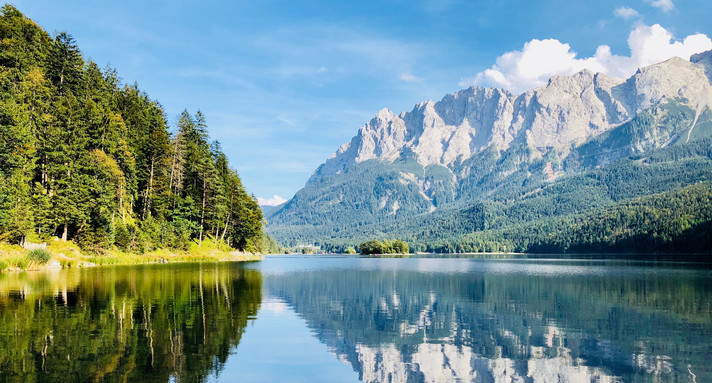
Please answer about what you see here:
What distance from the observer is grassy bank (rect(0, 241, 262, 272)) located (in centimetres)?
4894

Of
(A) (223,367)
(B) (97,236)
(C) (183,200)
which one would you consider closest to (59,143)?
(B) (97,236)

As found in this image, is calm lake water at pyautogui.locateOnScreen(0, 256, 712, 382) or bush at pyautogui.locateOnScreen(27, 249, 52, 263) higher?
bush at pyautogui.locateOnScreen(27, 249, 52, 263)

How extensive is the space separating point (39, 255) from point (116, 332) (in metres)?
39.1

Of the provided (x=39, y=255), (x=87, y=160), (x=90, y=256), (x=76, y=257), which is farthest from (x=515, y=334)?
(x=87, y=160)

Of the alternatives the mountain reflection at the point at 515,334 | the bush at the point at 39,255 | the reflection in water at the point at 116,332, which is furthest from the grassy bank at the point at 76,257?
the mountain reflection at the point at 515,334

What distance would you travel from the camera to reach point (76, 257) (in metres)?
58.8

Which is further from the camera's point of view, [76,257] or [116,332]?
[76,257]

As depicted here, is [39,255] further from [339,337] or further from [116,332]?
[339,337]

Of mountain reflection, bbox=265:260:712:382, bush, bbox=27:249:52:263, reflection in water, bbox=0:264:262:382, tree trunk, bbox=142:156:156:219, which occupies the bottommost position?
mountain reflection, bbox=265:260:712:382

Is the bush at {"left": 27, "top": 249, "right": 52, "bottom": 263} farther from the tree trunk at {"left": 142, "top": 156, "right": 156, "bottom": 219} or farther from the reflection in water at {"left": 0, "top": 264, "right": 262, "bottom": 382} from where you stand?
the tree trunk at {"left": 142, "top": 156, "right": 156, "bottom": 219}

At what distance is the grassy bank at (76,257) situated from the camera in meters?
48.9

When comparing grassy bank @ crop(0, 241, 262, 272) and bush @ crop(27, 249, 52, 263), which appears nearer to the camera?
grassy bank @ crop(0, 241, 262, 272)

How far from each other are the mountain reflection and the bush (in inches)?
1143

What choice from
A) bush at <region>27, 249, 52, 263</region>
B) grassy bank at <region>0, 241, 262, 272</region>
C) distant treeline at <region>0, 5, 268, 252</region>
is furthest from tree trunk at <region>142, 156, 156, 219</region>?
bush at <region>27, 249, 52, 263</region>
